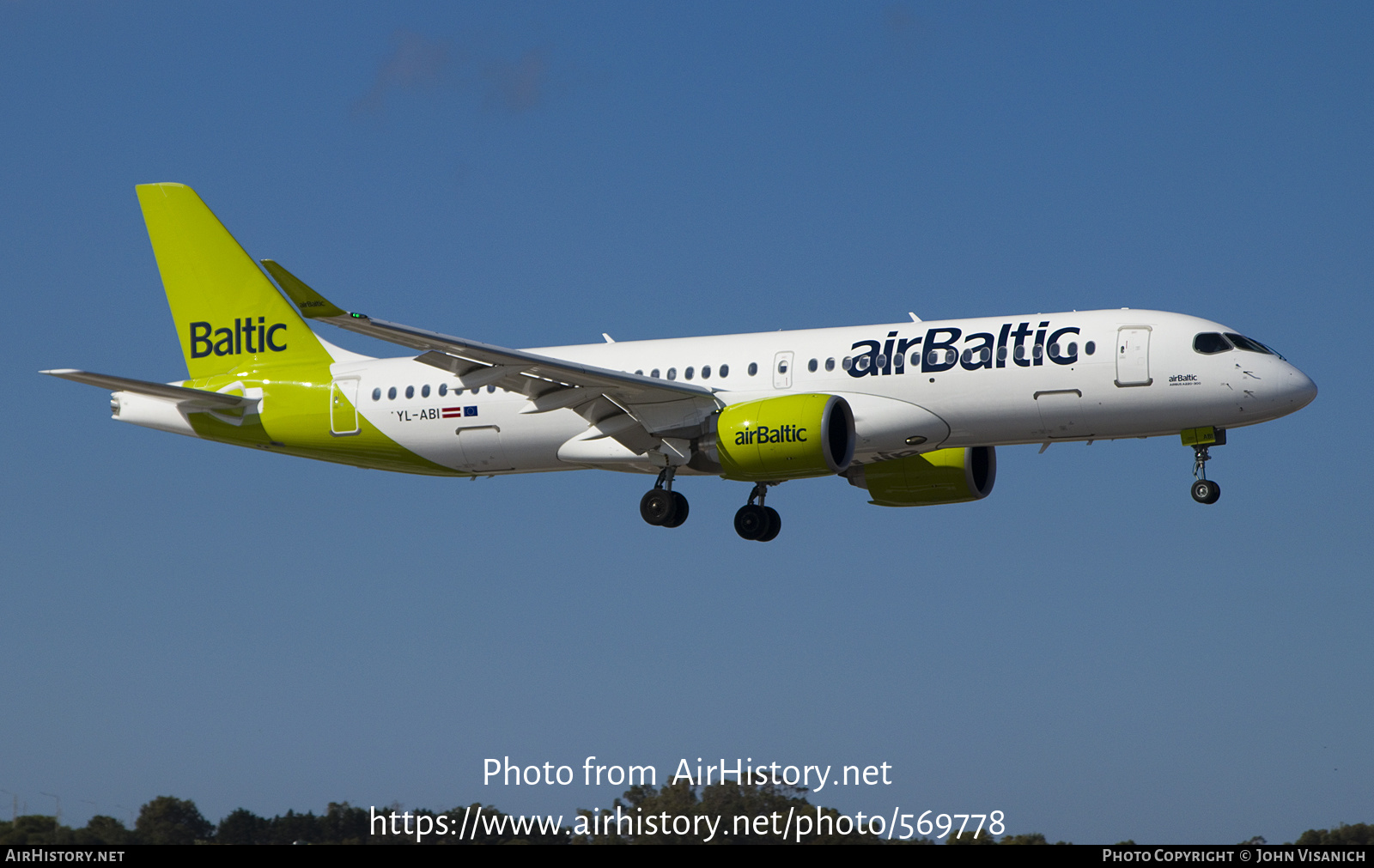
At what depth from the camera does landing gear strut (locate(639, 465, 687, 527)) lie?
3719 cm

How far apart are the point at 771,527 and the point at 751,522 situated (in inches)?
21.0

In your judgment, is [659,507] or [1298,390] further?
[659,507]

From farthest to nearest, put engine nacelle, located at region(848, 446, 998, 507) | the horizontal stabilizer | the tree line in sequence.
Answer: engine nacelle, located at region(848, 446, 998, 507) < the horizontal stabilizer < the tree line

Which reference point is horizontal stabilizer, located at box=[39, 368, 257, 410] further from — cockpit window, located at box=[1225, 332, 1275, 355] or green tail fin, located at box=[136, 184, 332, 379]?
cockpit window, located at box=[1225, 332, 1275, 355]

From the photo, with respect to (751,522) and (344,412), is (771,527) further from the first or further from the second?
(344,412)

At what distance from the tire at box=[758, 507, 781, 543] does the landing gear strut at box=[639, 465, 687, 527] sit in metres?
1.96

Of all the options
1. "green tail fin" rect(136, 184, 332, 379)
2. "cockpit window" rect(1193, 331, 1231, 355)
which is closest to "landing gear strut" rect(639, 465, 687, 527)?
"green tail fin" rect(136, 184, 332, 379)

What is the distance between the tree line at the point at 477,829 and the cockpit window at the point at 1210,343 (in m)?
9.22

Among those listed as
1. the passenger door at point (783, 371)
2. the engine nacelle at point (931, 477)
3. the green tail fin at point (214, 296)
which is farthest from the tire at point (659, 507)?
the green tail fin at point (214, 296)

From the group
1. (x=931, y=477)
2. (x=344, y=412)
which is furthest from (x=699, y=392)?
(x=344, y=412)

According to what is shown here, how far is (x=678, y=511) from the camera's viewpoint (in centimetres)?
3734

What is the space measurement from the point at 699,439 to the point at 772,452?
268cm

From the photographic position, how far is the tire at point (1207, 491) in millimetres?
33750

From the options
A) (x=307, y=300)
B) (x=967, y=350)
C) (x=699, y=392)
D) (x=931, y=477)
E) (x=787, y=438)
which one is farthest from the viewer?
(x=931, y=477)
